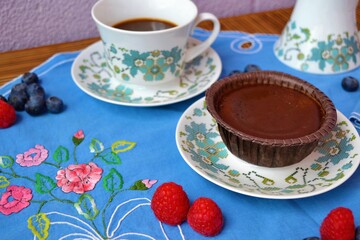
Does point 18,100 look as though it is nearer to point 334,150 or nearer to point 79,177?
point 79,177

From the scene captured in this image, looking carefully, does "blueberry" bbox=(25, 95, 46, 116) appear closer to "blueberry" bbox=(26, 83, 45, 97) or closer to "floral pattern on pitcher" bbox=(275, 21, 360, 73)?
"blueberry" bbox=(26, 83, 45, 97)

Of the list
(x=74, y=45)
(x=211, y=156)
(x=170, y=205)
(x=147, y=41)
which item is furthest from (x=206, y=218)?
(x=74, y=45)

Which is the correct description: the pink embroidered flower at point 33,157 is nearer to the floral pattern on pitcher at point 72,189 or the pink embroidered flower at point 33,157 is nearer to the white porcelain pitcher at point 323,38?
the floral pattern on pitcher at point 72,189

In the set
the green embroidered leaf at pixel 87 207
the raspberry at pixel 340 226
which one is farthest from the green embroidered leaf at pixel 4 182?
the raspberry at pixel 340 226

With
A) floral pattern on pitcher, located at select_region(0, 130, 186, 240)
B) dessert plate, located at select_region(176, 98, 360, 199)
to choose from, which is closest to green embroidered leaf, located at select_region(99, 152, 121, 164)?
floral pattern on pitcher, located at select_region(0, 130, 186, 240)

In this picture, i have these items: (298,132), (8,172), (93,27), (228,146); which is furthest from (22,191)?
(93,27)

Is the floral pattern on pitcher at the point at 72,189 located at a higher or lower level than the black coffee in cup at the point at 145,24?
lower
